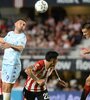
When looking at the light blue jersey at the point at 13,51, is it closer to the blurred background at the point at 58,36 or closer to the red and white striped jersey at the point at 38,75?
the red and white striped jersey at the point at 38,75

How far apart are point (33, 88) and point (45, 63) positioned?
0.61 metres

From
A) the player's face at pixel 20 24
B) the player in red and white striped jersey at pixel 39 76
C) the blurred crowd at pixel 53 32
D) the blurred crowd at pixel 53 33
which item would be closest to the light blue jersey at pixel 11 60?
the player's face at pixel 20 24

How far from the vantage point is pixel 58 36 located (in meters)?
24.1

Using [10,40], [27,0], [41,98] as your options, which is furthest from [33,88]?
[27,0]

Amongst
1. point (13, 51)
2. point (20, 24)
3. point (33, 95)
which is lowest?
point (33, 95)

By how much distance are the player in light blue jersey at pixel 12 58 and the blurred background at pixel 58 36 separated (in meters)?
6.53

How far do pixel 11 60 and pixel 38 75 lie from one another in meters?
0.64

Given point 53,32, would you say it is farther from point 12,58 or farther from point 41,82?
point 41,82

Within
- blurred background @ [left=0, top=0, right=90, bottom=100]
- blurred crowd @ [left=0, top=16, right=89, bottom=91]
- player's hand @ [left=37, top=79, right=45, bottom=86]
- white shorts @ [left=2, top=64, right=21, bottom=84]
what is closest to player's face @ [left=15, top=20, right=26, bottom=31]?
white shorts @ [left=2, top=64, right=21, bottom=84]

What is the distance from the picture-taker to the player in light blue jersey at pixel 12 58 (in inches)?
523

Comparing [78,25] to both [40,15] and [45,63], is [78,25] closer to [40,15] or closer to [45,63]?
[40,15]

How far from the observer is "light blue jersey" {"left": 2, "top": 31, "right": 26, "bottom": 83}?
13.3 meters

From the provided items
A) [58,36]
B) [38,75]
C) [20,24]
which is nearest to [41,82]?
[38,75]

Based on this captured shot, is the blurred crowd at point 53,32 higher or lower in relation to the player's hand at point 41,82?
lower
